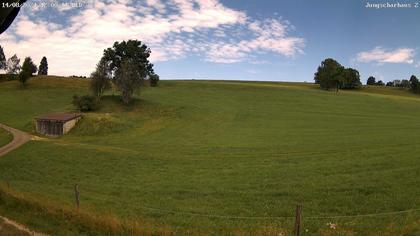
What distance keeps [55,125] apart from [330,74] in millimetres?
92338

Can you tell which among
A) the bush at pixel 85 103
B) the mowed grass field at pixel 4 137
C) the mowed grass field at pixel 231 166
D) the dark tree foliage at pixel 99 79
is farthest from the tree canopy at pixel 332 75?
the mowed grass field at pixel 4 137

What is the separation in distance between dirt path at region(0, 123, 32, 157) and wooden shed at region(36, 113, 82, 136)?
9.27 ft

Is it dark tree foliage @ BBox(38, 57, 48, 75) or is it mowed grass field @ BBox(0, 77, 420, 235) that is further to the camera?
dark tree foliage @ BBox(38, 57, 48, 75)

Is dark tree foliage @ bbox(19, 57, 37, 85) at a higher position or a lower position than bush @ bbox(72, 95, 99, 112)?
higher

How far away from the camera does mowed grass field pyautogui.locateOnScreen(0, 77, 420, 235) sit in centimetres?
1836

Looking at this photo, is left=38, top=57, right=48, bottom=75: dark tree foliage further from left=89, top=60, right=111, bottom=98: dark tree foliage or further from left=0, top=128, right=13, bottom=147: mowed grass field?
left=0, top=128, right=13, bottom=147: mowed grass field

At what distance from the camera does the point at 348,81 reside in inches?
5394

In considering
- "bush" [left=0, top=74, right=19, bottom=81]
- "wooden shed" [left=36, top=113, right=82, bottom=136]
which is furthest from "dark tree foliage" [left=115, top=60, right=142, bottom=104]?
"bush" [left=0, top=74, right=19, bottom=81]

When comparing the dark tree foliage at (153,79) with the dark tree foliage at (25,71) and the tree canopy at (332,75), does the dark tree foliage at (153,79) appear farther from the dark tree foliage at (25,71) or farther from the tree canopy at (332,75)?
the tree canopy at (332,75)

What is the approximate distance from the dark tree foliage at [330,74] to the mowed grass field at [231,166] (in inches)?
1914

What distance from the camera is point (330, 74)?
415 feet

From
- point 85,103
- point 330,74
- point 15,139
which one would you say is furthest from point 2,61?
point 330,74

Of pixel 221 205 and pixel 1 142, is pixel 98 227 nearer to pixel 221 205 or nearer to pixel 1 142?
pixel 221 205

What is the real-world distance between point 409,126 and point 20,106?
241 ft
